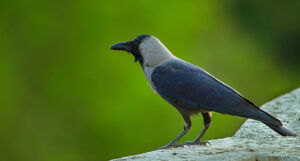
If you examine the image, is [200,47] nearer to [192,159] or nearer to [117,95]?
[117,95]

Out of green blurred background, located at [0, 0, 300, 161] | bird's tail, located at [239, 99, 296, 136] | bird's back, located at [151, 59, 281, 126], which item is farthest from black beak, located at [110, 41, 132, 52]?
green blurred background, located at [0, 0, 300, 161]

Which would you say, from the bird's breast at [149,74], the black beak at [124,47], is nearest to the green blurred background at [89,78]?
the black beak at [124,47]

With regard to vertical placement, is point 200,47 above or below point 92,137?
above

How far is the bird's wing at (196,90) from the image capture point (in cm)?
763

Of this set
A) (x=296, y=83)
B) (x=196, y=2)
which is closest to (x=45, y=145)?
(x=196, y=2)

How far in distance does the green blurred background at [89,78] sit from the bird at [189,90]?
20.5ft

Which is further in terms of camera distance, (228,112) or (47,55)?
(47,55)

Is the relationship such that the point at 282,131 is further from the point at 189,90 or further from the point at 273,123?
the point at 189,90

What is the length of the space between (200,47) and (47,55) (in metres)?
3.47

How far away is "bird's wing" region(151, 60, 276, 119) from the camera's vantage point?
25.0 feet

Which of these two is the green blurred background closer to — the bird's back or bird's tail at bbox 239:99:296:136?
the bird's back

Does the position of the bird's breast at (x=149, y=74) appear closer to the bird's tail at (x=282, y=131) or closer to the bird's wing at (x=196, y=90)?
the bird's wing at (x=196, y=90)

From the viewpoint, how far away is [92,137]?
14773 millimetres

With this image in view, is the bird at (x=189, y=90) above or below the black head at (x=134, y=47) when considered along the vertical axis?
below
